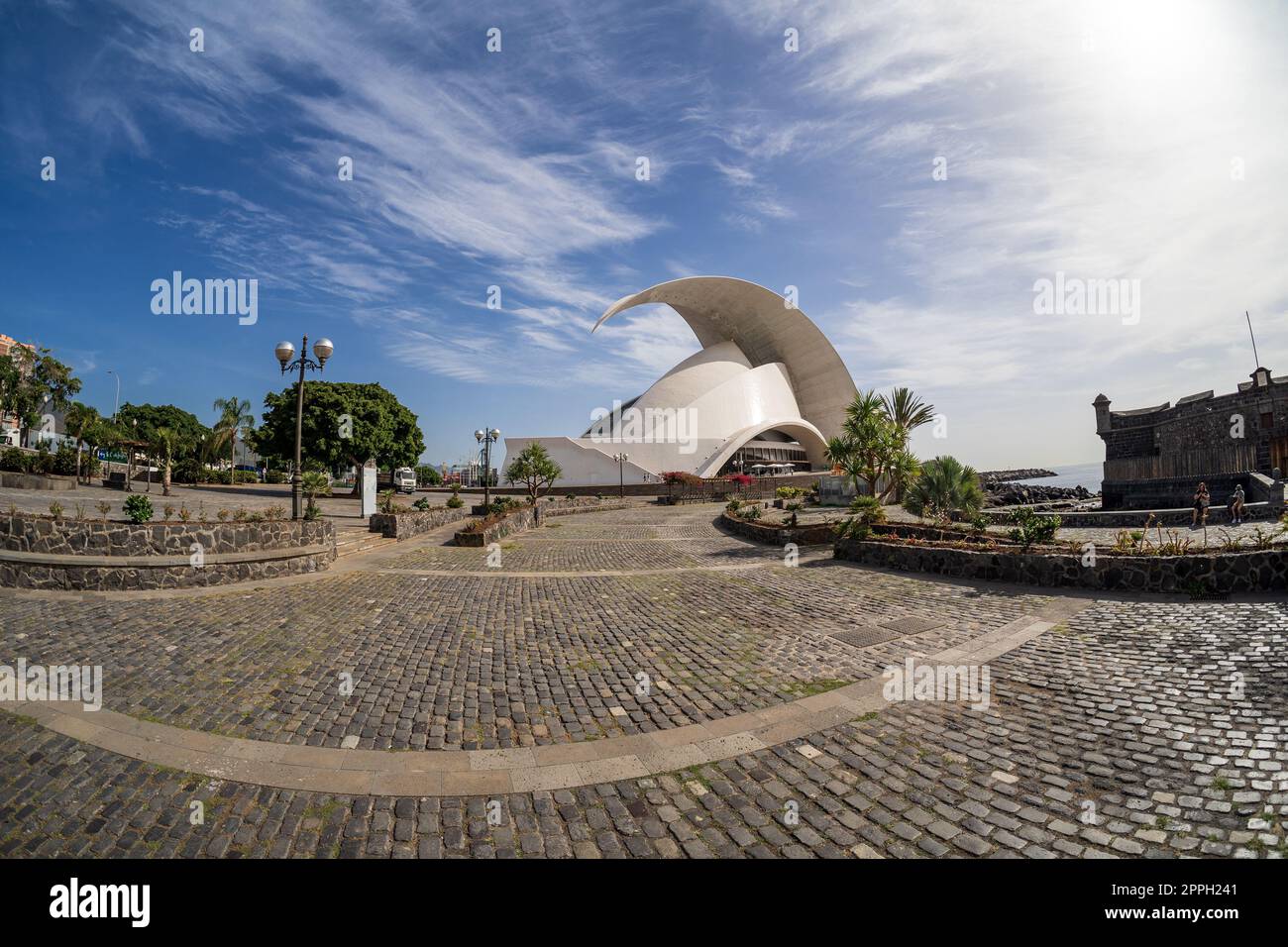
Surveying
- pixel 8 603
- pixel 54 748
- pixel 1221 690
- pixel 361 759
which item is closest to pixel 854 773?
pixel 361 759

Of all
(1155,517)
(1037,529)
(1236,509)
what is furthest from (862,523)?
(1236,509)

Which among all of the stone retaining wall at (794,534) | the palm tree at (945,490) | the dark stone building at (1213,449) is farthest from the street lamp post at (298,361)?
the dark stone building at (1213,449)

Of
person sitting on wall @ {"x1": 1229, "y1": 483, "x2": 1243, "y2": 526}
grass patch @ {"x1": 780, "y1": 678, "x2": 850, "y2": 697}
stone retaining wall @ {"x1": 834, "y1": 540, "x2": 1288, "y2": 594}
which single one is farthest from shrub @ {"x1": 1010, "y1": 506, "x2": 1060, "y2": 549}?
person sitting on wall @ {"x1": 1229, "y1": 483, "x2": 1243, "y2": 526}

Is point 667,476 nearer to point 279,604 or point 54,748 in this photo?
point 279,604

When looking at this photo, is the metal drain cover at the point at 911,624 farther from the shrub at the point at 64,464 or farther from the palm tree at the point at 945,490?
the shrub at the point at 64,464

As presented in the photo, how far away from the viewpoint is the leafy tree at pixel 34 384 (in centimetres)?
4138

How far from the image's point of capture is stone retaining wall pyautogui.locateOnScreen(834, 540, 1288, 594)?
8445 millimetres

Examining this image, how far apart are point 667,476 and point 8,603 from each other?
3954 centimetres

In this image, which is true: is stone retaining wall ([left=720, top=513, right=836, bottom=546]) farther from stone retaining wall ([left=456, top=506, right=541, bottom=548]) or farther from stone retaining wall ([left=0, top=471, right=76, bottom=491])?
stone retaining wall ([left=0, top=471, right=76, bottom=491])

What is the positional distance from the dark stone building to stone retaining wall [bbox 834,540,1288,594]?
19052 mm

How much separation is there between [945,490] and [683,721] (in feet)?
55.5

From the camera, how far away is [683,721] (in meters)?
4.69

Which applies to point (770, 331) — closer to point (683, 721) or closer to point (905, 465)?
point (905, 465)
